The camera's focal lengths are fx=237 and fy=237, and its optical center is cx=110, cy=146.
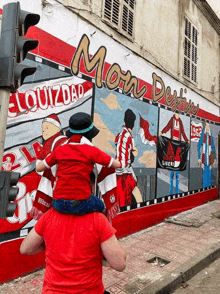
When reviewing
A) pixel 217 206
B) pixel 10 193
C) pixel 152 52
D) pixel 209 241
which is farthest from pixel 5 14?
pixel 217 206

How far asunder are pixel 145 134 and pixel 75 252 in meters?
4.78

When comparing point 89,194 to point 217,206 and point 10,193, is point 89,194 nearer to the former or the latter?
point 10,193

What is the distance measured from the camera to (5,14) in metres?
2.06

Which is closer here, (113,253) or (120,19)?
(113,253)

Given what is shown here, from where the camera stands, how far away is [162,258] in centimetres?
432

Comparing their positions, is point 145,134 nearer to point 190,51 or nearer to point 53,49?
point 53,49

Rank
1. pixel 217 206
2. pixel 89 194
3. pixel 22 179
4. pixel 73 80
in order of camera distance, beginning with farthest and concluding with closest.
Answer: pixel 217 206, pixel 73 80, pixel 22 179, pixel 89 194

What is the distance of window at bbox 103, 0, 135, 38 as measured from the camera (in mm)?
5227

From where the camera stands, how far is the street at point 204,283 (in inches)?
138

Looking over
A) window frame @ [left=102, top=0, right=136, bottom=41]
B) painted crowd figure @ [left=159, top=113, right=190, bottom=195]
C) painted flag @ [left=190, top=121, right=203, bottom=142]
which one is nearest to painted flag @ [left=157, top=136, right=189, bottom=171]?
painted crowd figure @ [left=159, top=113, right=190, bottom=195]

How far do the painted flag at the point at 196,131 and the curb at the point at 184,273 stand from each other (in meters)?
4.33

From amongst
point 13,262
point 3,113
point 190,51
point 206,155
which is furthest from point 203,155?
point 3,113

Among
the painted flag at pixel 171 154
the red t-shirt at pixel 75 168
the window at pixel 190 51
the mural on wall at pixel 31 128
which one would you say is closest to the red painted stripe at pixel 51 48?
the mural on wall at pixel 31 128

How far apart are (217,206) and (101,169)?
26.7ft
